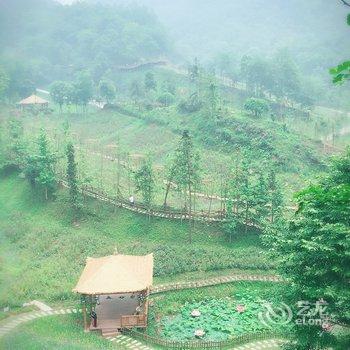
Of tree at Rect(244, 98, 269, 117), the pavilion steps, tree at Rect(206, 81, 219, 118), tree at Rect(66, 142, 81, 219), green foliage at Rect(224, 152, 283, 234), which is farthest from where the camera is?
tree at Rect(244, 98, 269, 117)

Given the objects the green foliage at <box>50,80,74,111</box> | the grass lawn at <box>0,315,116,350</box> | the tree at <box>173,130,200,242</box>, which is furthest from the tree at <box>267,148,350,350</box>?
the green foliage at <box>50,80,74,111</box>

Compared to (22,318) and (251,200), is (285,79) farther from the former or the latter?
(22,318)

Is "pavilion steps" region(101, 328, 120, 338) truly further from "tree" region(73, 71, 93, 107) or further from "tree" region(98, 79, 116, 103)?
"tree" region(98, 79, 116, 103)

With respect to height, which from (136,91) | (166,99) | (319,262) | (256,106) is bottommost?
(166,99)

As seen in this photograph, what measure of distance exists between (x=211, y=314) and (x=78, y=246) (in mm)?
9925

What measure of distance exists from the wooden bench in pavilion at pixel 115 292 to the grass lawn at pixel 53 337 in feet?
1.92

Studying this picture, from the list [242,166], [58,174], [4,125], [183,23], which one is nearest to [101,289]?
[242,166]

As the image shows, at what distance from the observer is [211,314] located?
72.1 ft

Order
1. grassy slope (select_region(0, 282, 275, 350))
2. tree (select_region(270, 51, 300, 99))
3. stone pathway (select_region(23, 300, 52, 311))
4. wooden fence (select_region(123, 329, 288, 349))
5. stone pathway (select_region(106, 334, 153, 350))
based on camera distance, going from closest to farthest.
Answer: wooden fence (select_region(123, 329, 288, 349)), grassy slope (select_region(0, 282, 275, 350)), stone pathway (select_region(106, 334, 153, 350)), stone pathway (select_region(23, 300, 52, 311)), tree (select_region(270, 51, 300, 99))

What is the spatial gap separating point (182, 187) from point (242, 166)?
4.14 metres

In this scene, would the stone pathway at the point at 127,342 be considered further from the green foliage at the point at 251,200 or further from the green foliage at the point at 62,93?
the green foliage at the point at 62,93

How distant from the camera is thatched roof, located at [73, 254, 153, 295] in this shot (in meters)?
20.2

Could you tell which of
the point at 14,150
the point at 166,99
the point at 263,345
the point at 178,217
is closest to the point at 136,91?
the point at 166,99

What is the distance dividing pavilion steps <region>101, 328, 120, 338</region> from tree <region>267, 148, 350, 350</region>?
8.53m
